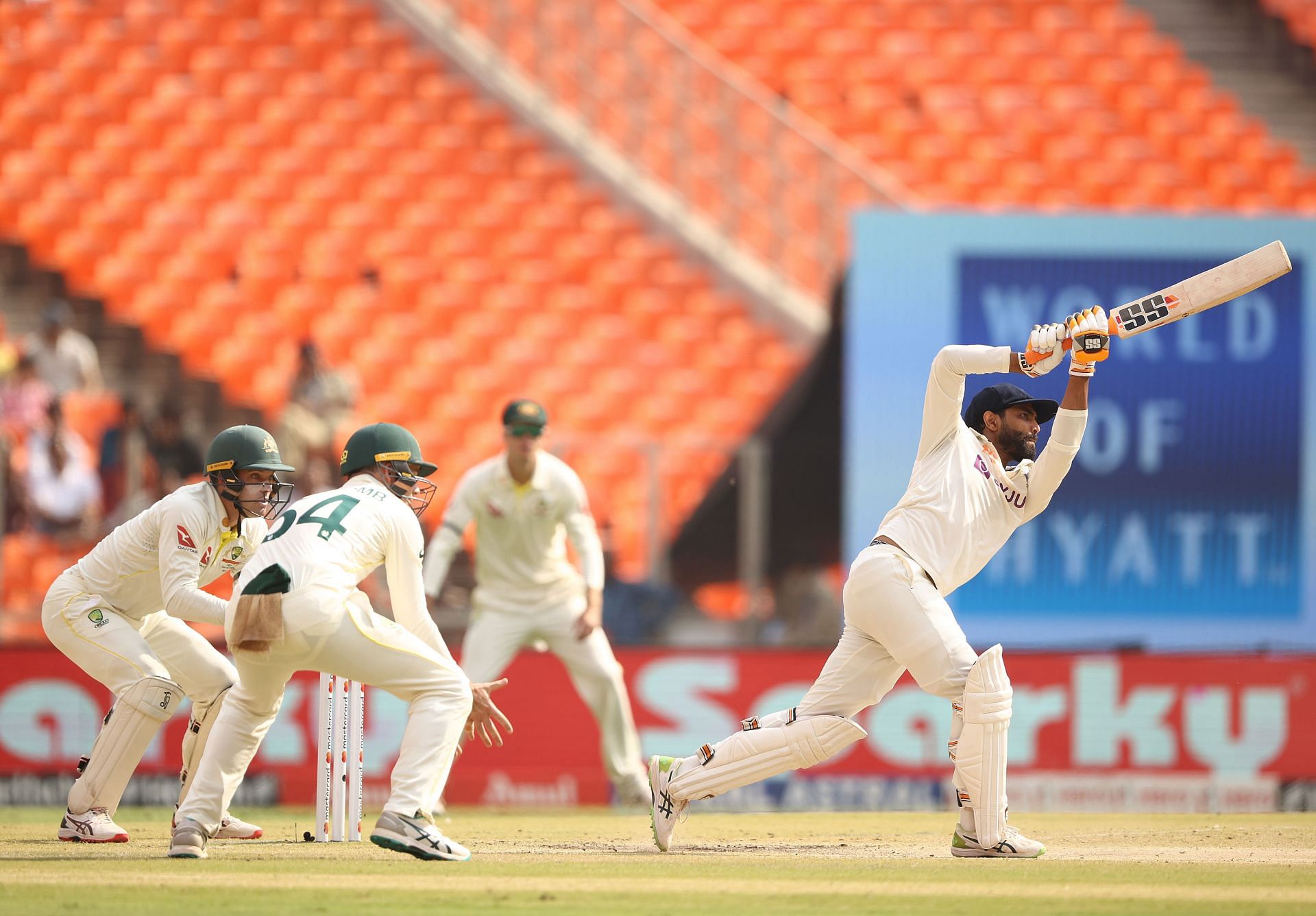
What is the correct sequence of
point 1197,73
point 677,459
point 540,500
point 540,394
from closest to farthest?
point 540,500 < point 677,459 < point 540,394 < point 1197,73

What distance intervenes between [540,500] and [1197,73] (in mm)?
11516

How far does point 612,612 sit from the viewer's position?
12.6m

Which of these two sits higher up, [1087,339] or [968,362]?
[1087,339]

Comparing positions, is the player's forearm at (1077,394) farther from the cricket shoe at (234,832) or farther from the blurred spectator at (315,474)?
the blurred spectator at (315,474)

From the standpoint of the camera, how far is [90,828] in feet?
27.2

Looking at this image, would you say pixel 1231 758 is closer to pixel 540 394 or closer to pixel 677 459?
pixel 677 459

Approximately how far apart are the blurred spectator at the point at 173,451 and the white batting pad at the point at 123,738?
5.03 m

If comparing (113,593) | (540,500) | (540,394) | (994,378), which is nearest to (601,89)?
(540,394)

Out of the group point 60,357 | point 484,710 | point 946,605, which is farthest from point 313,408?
point 946,605

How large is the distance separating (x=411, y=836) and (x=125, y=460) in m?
6.86

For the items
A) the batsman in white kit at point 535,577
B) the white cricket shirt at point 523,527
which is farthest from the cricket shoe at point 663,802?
the white cricket shirt at point 523,527

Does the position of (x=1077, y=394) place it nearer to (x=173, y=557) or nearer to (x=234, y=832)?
(x=173, y=557)

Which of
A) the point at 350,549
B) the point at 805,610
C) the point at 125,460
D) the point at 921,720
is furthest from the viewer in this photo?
the point at 125,460

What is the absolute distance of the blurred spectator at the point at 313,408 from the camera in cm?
1359
